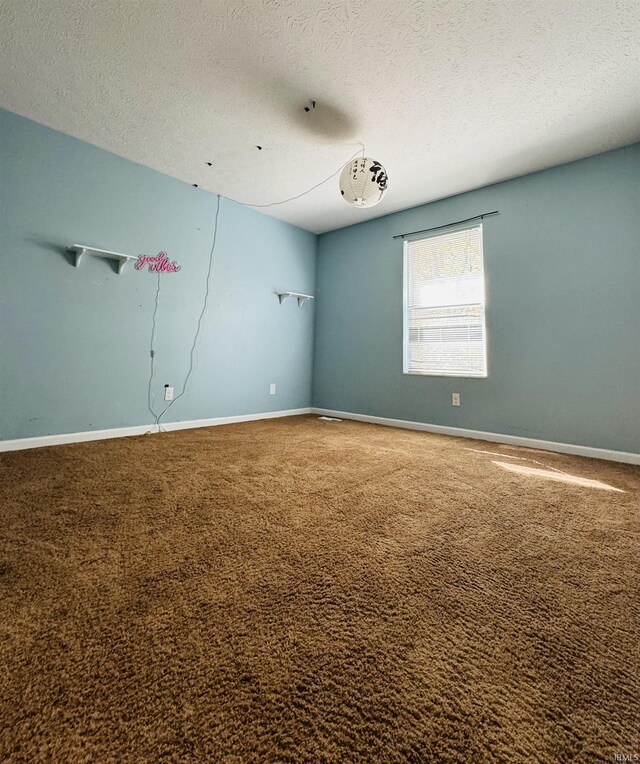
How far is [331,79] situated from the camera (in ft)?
6.25

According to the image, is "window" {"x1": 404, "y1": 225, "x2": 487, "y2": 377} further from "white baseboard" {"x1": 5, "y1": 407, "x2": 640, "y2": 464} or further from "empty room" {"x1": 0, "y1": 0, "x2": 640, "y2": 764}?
"white baseboard" {"x1": 5, "y1": 407, "x2": 640, "y2": 464}

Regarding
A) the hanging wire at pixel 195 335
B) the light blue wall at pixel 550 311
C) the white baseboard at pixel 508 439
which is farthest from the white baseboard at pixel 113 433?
the light blue wall at pixel 550 311

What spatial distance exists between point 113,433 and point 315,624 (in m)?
2.59

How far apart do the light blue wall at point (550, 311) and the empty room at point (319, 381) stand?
2cm

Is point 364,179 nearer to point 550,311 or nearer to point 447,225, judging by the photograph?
point 447,225

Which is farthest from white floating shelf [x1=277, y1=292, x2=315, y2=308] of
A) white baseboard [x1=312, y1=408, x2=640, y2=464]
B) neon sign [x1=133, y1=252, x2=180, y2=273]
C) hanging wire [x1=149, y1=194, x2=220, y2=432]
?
white baseboard [x1=312, y1=408, x2=640, y2=464]

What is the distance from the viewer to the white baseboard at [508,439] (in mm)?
2367

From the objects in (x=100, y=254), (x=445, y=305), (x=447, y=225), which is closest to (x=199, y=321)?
(x=100, y=254)

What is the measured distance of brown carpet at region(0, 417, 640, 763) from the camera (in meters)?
0.53

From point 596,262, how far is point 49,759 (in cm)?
355

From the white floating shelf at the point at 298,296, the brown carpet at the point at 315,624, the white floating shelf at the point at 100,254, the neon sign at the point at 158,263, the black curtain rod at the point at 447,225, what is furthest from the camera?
the white floating shelf at the point at 298,296

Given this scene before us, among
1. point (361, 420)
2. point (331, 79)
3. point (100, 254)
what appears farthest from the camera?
point (361, 420)

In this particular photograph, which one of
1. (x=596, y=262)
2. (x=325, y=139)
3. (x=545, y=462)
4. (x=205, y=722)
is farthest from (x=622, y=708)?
(x=325, y=139)

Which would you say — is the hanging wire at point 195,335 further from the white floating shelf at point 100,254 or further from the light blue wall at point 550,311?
the light blue wall at point 550,311
